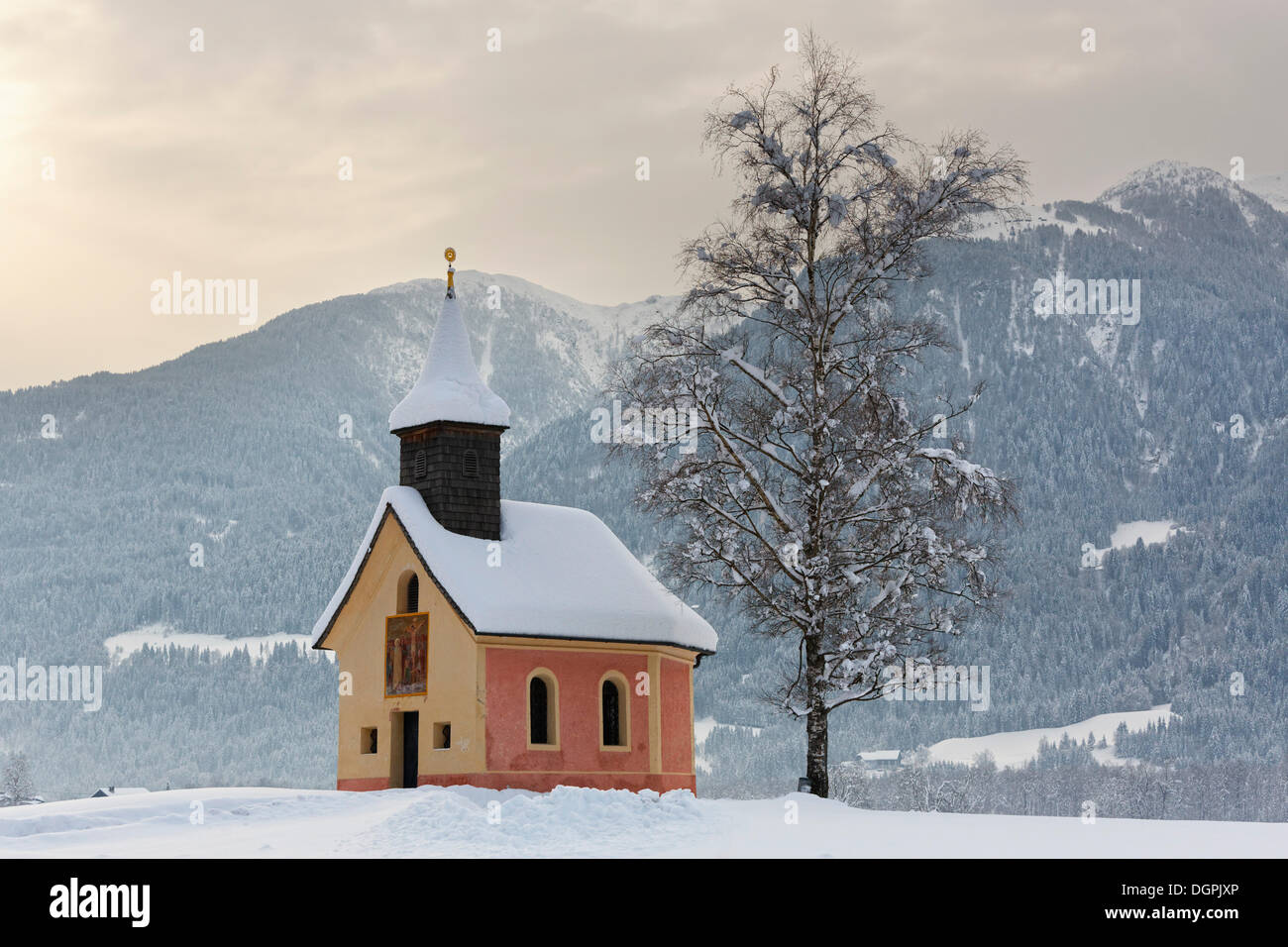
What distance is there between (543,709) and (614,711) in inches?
79.4

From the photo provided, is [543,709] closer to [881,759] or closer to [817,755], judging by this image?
[817,755]

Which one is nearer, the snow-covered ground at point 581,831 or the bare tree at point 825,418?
the snow-covered ground at point 581,831

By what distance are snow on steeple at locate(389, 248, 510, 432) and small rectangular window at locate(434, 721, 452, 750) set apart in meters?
7.65

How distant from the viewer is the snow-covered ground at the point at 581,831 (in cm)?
2127

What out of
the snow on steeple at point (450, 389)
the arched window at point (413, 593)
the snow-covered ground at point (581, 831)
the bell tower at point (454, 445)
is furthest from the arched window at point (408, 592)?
the snow-covered ground at point (581, 831)

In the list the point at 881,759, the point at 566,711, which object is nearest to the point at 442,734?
the point at 566,711

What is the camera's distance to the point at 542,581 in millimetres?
37719

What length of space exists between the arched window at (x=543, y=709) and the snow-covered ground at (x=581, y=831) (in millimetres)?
7887

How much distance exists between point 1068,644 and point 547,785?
160 meters

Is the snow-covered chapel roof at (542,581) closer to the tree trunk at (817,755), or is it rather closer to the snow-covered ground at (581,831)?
the tree trunk at (817,755)

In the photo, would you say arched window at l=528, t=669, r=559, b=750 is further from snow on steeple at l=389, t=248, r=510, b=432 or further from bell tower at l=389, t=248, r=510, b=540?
snow on steeple at l=389, t=248, r=510, b=432

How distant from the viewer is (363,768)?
126 feet

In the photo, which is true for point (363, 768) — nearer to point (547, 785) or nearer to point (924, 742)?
point (547, 785)
